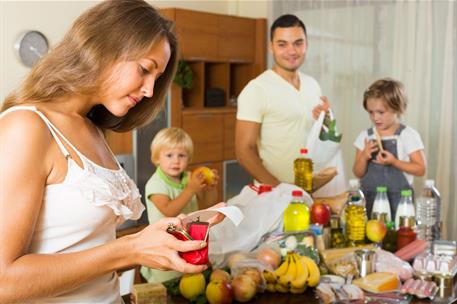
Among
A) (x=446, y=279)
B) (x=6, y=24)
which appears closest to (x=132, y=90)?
(x=446, y=279)

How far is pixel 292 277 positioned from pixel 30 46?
294 cm

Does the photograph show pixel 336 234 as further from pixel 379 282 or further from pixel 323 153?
pixel 323 153

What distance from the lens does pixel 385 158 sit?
291 centimetres

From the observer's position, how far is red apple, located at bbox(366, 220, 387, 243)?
2301mm

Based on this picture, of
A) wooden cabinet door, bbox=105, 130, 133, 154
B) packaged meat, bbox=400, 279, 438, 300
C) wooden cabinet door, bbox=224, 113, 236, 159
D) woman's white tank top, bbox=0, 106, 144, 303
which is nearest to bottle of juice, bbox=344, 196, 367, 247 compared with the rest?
packaged meat, bbox=400, 279, 438, 300

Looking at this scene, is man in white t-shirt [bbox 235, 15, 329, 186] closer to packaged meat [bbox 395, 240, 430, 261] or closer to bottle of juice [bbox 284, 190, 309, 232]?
A: bottle of juice [bbox 284, 190, 309, 232]

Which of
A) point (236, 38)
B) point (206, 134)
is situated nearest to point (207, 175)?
point (206, 134)

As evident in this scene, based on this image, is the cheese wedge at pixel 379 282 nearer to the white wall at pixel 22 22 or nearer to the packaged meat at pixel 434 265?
the packaged meat at pixel 434 265

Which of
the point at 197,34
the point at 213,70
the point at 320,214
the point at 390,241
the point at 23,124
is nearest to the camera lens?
the point at 23,124

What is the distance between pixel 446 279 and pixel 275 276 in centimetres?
59

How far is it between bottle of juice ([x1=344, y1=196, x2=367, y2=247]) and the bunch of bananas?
1.50 feet

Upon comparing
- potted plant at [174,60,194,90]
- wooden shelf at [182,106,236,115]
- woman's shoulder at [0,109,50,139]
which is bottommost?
wooden shelf at [182,106,236,115]

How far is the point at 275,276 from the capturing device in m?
1.87

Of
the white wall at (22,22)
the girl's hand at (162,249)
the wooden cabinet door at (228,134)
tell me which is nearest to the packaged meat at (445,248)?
the girl's hand at (162,249)
